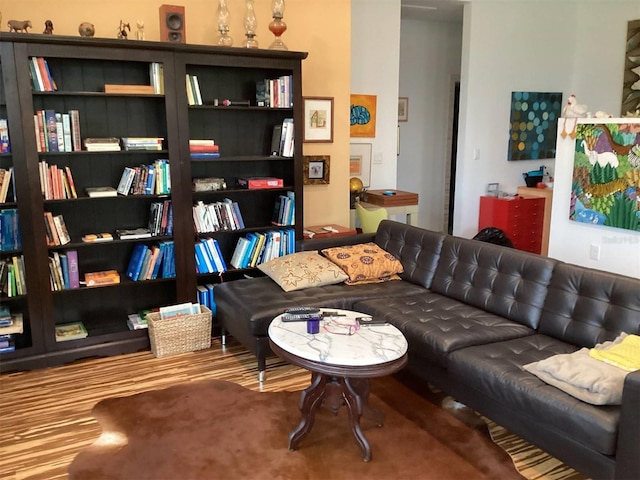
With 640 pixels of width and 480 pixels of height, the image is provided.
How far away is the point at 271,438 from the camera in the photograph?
8.82 ft

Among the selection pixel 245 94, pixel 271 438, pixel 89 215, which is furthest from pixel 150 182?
pixel 271 438

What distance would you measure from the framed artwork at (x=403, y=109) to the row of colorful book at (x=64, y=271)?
4293 millimetres

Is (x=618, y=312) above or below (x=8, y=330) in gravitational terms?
above

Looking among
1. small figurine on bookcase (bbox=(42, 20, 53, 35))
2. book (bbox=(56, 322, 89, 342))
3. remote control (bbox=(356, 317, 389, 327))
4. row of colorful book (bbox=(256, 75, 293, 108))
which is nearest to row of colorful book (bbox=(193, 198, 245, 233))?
row of colorful book (bbox=(256, 75, 293, 108))

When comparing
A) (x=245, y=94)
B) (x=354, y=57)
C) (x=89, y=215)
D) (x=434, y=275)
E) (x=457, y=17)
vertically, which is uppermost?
(x=457, y=17)

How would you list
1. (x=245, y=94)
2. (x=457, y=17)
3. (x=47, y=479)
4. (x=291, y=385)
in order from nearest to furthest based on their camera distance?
(x=47, y=479)
(x=291, y=385)
(x=245, y=94)
(x=457, y=17)

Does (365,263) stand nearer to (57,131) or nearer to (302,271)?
(302,271)

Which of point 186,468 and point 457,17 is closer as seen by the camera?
point 186,468

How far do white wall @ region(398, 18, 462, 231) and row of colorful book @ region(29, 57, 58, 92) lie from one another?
4301mm

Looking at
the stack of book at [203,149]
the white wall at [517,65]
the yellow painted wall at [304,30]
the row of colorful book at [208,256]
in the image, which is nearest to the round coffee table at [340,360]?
the row of colorful book at [208,256]

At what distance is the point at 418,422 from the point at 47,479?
1714 mm

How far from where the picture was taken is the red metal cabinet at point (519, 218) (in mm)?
6098

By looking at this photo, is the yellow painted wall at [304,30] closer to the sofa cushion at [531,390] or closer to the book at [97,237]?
the book at [97,237]

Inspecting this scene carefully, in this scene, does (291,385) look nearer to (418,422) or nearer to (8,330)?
(418,422)
